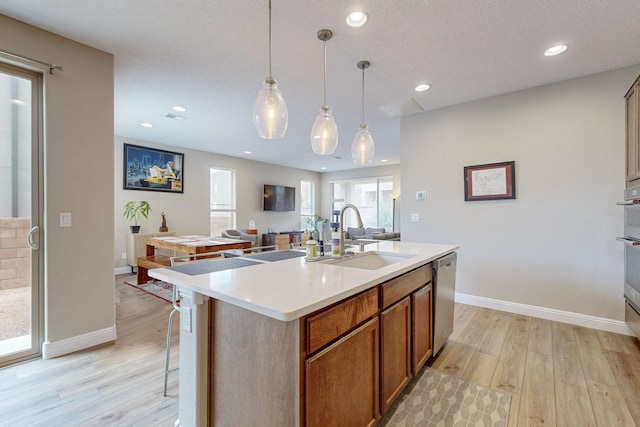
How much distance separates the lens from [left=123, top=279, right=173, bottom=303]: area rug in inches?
151

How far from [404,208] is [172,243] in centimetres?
345

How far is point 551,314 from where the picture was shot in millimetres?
3004

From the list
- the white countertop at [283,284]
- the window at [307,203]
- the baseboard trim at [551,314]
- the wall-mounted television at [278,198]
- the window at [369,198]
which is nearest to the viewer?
the white countertop at [283,284]

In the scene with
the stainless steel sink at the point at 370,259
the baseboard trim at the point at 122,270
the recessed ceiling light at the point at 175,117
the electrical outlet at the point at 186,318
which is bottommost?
the baseboard trim at the point at 122,270

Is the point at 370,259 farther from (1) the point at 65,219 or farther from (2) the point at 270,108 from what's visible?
(1) the point at 65,219

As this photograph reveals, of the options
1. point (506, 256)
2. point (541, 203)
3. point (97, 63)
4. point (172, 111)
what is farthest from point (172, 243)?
point (541, 203)

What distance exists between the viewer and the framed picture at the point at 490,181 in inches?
127

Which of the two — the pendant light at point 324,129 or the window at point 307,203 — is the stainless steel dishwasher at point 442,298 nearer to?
the pendant light at point 324,129

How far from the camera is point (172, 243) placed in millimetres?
4176

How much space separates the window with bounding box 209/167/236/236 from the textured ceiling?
A: 3255 mm

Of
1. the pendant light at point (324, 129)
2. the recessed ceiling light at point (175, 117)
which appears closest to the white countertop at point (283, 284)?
the pendant light at point (324, 129)

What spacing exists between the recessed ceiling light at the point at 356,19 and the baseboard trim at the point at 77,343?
319 cm

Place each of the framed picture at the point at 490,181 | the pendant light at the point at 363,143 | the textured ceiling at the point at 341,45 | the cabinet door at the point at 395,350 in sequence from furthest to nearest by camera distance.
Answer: the framed picture at the point at 490,181 → the pendant light at the point at 363,143 → the textured ceiling at the point at 341,45 → the cabinet door at the point at 395,350

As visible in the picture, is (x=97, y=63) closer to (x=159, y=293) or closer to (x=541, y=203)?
(x=159, y=293)
